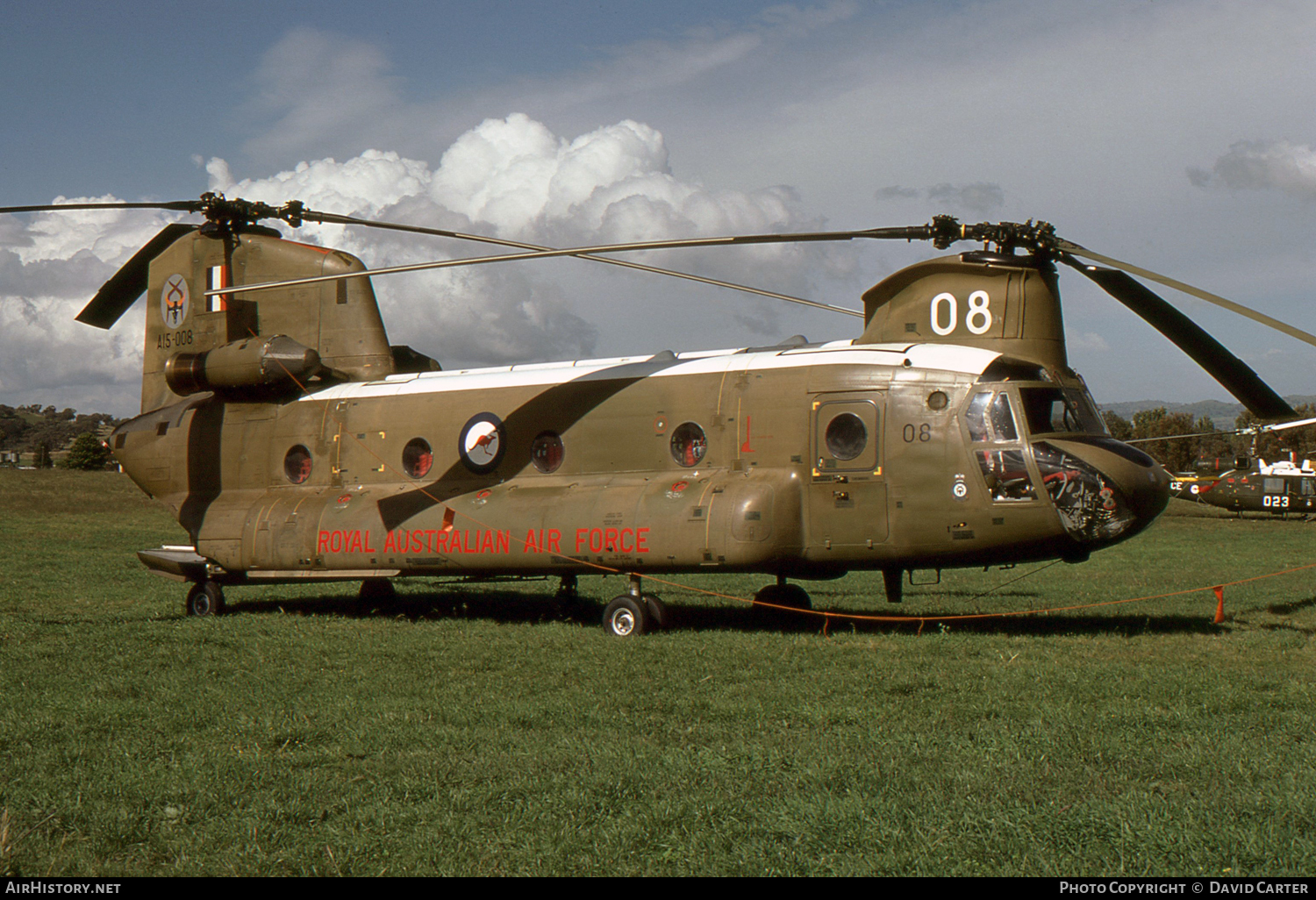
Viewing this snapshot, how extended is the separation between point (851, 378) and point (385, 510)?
7.01 meters

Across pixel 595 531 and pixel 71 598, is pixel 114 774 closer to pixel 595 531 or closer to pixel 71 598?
pixel 595 531

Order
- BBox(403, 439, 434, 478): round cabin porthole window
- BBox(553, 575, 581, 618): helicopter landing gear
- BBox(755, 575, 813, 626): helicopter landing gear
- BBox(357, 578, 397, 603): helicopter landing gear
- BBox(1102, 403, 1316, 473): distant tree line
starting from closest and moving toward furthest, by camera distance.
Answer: BBox(755, 575, 813, 626): helicopter landing gear, BBox(403, 439, 434, 478): round cabin porthole window, BBox(553, 575, 581, 618): helicopter landing gear, BBox(357, 578, 397, 603): helicopter landing gear, BBox(1102, 403, 1316, 473): distant tree line

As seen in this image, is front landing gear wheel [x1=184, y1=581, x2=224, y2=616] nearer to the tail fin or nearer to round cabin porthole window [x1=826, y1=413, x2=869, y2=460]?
round cabin porthole window [x1=826, y1=413, x2=869, y2=460]

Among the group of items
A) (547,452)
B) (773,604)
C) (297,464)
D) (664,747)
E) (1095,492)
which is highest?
(547,452)

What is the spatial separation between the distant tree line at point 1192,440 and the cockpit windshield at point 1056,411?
68.4 metres

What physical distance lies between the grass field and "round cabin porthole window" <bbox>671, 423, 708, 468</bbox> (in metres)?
2.24

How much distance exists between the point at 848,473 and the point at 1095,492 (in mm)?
2785

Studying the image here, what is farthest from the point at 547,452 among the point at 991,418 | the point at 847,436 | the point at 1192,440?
the point at 1192,440

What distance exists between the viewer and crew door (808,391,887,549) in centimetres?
1278

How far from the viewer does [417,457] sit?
16.0m

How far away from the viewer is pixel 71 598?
18.6 meters

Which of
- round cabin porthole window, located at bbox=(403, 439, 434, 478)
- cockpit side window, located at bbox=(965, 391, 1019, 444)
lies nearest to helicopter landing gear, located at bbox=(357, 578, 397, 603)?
round cabin porthole window, located at bbox=(403, 439, 434, 478)

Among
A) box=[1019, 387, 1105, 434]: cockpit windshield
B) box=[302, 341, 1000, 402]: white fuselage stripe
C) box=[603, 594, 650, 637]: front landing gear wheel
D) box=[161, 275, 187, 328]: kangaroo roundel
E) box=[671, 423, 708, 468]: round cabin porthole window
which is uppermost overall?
box=[161, 275, 187, 328]: kangaroo roundel

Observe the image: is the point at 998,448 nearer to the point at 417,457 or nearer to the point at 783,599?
the point at 783,599
